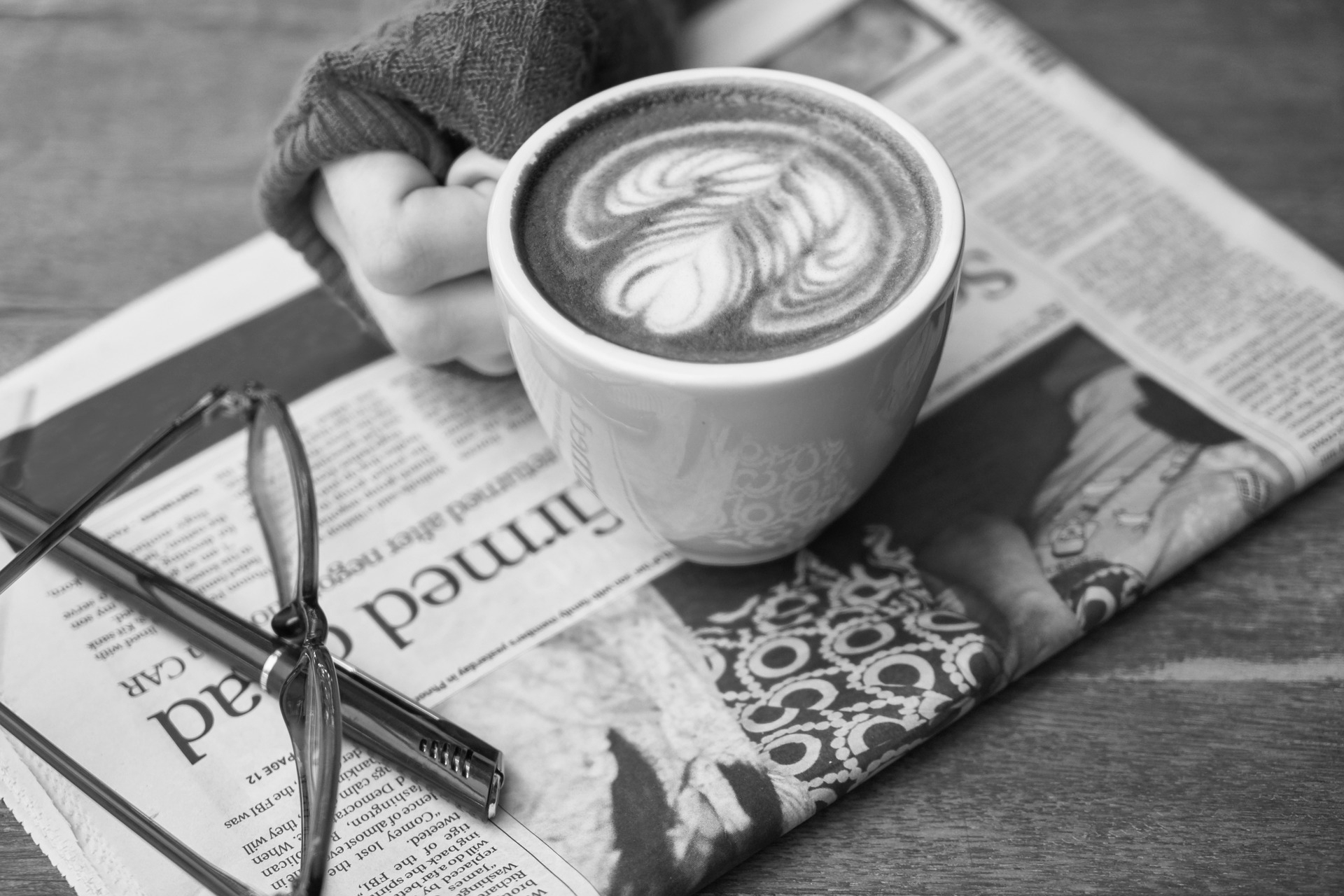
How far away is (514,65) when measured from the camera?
52cm

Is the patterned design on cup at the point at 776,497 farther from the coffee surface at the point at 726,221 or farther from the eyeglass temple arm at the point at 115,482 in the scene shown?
the eyeglass temple arm at the point at 115,482

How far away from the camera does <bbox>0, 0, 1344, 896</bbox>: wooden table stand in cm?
48

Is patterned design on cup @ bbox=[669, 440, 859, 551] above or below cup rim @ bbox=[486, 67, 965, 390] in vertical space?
below

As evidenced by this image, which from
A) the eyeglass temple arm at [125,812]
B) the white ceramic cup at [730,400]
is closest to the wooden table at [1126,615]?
the eyeglass temple arm at [125,812]

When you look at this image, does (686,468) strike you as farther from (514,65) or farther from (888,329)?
(514,65)

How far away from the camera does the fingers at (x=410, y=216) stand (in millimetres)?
520

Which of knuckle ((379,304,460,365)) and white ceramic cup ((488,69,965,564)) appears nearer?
white ceramic cup ((488,69,965,564))

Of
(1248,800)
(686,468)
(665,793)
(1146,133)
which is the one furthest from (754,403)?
(1146,133)

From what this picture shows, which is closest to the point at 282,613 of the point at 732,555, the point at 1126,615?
the point at 732,555

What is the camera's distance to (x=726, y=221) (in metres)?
0.48

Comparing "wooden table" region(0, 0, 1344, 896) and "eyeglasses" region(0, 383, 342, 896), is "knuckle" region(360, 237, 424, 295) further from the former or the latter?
"wooden table" region(0, 0, 1344, 896)

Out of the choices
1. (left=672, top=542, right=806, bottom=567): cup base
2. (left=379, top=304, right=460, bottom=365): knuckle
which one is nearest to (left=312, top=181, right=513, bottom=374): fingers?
(left=379, top=304, right=460, bottom=365): knuckle

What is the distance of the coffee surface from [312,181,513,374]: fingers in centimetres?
9

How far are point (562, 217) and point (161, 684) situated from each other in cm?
29
